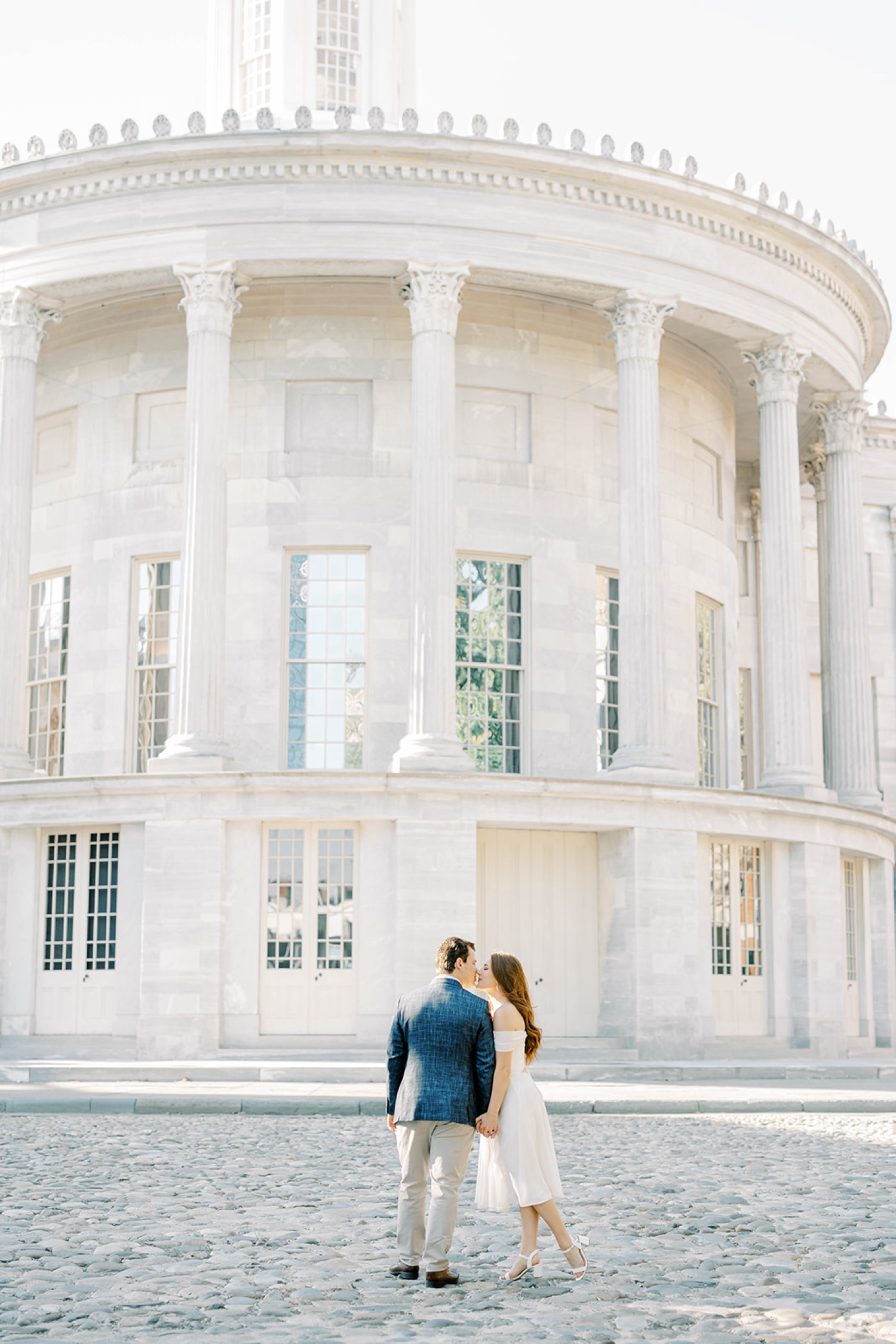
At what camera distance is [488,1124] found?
30.0 ft

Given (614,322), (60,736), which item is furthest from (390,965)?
(614,322)

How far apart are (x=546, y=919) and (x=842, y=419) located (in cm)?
1370

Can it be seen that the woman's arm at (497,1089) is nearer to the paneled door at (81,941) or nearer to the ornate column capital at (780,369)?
the paneled door at (81,941)

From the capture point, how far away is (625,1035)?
90.3 ft

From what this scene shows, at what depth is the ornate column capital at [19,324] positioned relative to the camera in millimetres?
30109

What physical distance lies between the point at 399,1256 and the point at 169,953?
1764 centimetres

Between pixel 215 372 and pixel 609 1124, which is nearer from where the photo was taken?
pixel 609 1124

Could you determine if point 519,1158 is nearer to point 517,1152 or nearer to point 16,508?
point 517,1152

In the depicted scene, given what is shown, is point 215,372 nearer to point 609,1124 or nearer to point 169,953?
point 169,953

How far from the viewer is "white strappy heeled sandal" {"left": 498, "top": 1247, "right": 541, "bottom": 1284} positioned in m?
8.93

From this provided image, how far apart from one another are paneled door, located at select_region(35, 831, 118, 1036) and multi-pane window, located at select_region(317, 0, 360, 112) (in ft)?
60.4

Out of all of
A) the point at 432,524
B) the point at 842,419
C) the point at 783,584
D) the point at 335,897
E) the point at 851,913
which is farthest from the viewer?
the point at 842,419

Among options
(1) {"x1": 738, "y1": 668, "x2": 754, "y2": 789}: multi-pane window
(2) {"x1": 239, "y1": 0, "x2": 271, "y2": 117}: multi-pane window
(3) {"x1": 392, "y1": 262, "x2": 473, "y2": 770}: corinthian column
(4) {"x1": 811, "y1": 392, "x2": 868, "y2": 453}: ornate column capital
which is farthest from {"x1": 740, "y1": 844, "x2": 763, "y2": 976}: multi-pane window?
(2) {"x1": 239, "y1": 0, "x2": 271, "y2": 117}: multi-pane window

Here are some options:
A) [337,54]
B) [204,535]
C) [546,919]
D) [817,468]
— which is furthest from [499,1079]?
[337,54]
